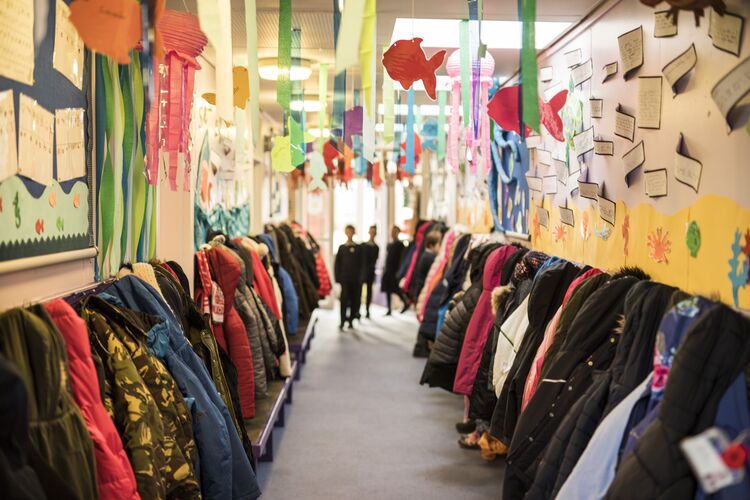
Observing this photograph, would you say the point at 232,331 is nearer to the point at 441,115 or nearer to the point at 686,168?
the point at 441,115

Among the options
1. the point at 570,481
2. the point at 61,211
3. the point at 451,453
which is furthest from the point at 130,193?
the point at 451,453

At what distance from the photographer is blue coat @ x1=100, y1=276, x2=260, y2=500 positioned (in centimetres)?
255

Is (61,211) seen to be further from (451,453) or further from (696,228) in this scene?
(451,453)

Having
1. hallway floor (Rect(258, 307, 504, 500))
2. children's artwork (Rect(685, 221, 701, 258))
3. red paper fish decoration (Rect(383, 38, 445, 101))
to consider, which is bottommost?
hallway floor (Rect(258, 307, 504, 500))

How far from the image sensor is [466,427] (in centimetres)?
543

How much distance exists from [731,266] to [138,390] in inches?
68.7

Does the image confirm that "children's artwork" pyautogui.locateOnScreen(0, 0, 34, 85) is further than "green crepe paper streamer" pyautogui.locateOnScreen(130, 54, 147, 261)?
No

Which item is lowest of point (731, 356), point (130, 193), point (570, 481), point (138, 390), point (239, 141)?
point (570, 481)

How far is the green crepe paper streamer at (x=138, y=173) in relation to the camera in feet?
10.6

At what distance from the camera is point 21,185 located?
2.18 m

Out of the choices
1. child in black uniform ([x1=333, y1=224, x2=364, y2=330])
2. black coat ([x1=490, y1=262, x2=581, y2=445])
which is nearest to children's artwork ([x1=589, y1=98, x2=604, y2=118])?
black coat ([x1=490, y1=262, x2=581, y2=445])

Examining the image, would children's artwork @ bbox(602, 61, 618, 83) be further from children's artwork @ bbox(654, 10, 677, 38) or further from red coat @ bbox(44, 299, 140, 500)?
red coat @ bbox(44, 299, 140, 500)

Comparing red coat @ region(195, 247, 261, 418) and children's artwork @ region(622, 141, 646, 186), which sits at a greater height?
children's artwork @ region(622, 141, 646, 186)

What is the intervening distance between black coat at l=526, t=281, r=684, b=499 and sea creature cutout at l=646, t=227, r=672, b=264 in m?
0.27
